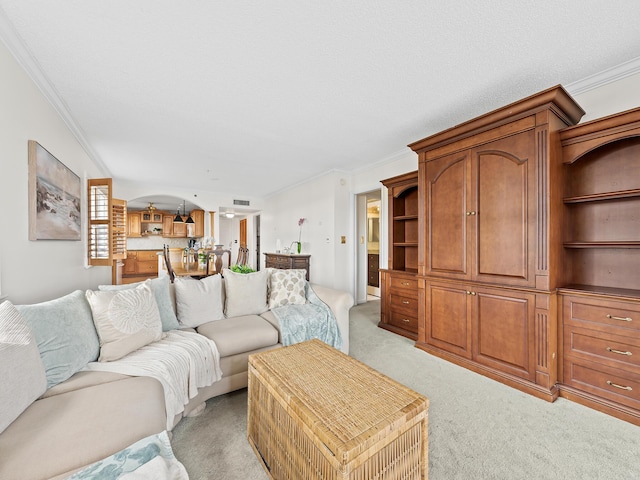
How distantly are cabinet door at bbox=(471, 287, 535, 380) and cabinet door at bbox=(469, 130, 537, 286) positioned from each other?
140mm

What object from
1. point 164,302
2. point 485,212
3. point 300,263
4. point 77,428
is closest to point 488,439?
point 485,212

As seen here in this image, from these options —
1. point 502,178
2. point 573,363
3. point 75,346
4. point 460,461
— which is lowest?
point 460,461

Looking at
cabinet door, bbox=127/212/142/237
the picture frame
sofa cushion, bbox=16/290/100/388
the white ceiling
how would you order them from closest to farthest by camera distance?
sofa cushion, bbox=16/290/100/388
the white ceiling
the picture frame
cabinet door, bbox=127/212/142/237

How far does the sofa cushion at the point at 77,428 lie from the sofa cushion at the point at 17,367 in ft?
0.19

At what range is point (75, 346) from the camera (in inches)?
59.9

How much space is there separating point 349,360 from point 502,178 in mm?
1992

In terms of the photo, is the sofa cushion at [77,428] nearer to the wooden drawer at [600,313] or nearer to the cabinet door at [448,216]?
the cabinet door at [448,216]

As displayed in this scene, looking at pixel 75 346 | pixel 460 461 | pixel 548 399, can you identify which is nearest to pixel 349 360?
pixel 460 461

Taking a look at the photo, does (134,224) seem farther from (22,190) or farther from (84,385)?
(84,385)

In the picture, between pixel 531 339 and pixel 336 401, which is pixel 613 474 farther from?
pixel 336 401

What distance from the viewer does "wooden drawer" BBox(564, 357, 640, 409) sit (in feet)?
5.96

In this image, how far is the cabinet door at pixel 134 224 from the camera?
8703 millimetres

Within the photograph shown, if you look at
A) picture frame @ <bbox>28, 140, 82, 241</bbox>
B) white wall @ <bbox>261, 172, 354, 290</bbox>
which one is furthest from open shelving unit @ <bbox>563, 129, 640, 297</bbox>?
picture frame @ <bbox>28, 140, 82, 241</bbox>

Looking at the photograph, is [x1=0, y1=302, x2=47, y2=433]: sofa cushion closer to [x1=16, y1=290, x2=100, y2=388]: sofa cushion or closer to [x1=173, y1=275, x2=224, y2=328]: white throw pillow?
[x1=16, y1=290, x2=100, y2=388]: sofa cushion
